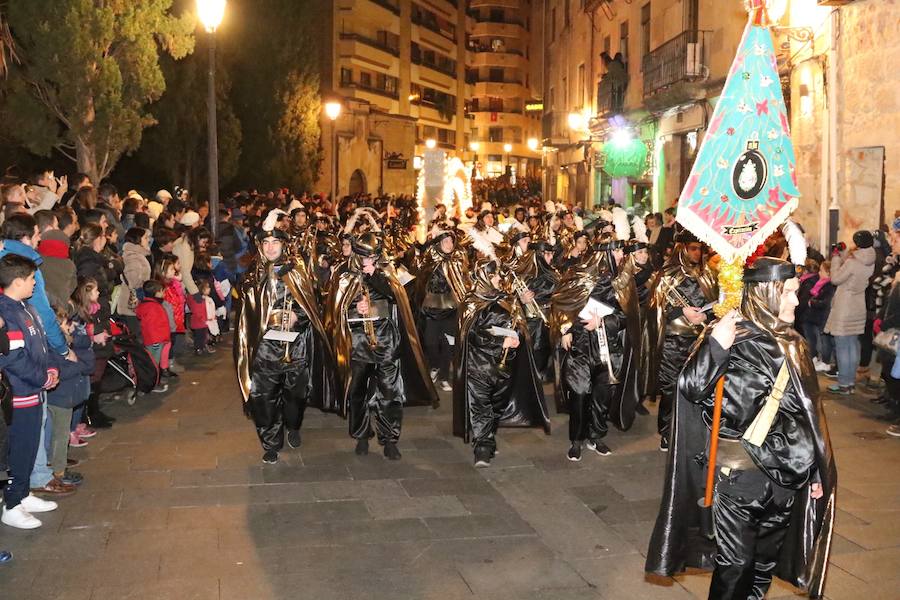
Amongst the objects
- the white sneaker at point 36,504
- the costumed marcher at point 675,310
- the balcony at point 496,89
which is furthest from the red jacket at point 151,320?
the balcony at point 496,89

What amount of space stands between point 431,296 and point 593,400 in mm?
3708

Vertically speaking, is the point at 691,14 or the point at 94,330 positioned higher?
the point at 691,14

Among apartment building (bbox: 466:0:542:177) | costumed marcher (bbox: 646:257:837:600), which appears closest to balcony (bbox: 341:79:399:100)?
apartment building (bbox: 466:0:542:177)

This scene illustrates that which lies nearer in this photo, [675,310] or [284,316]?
[284,316]

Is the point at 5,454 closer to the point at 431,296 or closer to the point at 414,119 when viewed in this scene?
the point at 431,296

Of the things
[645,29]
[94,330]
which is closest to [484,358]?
[94,330]

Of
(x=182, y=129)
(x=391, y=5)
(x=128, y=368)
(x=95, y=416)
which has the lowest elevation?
(x=95, y=416)

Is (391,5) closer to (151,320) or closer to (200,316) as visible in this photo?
(200,316)

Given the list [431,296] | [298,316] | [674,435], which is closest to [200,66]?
[431,296]

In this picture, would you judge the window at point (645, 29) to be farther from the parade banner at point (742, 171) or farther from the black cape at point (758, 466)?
the black cape at point (758, 466)

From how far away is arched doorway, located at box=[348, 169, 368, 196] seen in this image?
45344mm

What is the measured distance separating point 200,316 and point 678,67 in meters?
13.3

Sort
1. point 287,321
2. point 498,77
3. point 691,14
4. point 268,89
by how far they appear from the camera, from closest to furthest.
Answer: point 287,321
point 691,14
point 268,89
point 498,77

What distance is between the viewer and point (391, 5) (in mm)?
52594
